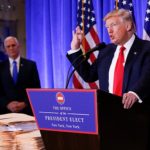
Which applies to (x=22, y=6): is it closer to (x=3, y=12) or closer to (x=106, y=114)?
(x=3, y=12)

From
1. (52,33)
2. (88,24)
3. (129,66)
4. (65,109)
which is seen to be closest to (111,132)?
(65,109)

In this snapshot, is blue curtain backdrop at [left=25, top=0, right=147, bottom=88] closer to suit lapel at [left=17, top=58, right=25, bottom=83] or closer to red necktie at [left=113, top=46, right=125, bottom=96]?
suit lapel at [left=17, top=58, right=25, bottom=83]

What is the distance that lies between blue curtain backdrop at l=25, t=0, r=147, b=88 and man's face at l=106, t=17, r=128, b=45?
6.65ft

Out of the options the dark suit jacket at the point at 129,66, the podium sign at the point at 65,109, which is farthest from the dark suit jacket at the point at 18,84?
the podium sign at the point at 65,109

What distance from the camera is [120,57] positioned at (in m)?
2.12

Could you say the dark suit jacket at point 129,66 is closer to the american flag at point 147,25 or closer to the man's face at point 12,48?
the american flag at point 147,25

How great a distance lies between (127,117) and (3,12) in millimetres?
4217

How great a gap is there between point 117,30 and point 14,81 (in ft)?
6.04

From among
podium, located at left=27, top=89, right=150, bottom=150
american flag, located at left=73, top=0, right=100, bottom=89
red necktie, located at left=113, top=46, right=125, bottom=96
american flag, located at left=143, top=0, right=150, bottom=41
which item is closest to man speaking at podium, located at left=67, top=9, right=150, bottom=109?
red necktie, located at left=113, top=46, right=125, bottom=96

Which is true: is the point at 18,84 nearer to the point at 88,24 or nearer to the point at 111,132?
the point at 88,24

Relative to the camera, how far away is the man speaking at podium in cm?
204

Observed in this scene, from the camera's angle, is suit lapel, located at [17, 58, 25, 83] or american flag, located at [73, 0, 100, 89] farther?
american flag, located at [73, 0, 100, 89]

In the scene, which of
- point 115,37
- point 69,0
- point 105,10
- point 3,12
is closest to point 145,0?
point 105,10

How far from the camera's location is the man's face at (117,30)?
208 centimetres
